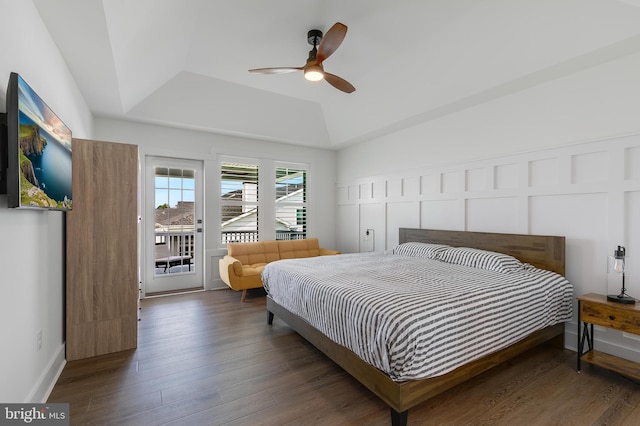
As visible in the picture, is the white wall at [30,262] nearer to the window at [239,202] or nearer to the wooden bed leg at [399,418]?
the wooden bed leg at [399,418]

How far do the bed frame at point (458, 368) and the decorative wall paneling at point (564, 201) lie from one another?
161 millimetres

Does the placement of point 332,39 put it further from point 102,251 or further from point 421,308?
point 102,251

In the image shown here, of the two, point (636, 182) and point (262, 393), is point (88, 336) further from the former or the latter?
point (636, 182)

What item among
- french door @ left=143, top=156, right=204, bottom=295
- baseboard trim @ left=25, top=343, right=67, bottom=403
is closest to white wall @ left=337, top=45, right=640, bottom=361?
french door @ left=143, top=156, right=204, bottom=295

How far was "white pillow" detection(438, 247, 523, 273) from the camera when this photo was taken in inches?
118

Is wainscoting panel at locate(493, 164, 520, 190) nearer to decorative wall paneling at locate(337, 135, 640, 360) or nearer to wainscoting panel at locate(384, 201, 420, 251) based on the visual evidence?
decorative wall paneling at locate(337, 135, 640, 360)

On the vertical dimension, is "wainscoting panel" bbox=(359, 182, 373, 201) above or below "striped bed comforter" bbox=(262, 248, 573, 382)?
above

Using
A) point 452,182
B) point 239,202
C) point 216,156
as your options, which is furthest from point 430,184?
point 216,156

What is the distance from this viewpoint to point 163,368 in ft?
8.16

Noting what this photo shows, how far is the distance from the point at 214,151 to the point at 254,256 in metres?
1.96

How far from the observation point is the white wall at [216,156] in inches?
180

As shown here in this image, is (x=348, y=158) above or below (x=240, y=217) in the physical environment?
above

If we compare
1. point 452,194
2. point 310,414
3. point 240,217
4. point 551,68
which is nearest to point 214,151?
point 240,217

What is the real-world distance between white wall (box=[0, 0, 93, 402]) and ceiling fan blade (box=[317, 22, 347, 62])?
6.61 ft
